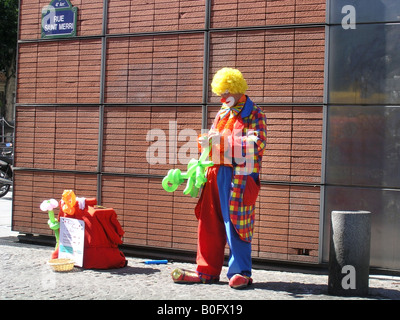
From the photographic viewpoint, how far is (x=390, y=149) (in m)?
5.26

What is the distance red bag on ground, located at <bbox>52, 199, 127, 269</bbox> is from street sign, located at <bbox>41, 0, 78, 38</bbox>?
2.45 metres

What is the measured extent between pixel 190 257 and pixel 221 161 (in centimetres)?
163

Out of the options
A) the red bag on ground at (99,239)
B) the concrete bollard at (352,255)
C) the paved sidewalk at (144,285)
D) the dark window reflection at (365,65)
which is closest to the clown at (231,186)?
the paved sidewalk at (144,285)

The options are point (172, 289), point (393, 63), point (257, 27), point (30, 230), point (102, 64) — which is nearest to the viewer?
point (172, 289)

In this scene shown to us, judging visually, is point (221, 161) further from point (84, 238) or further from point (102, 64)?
point (102, 64)

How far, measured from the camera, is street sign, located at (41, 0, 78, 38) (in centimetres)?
668

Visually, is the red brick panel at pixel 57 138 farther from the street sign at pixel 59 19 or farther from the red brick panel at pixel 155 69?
the street sign at pixel 59 19

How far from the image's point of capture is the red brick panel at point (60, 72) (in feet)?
21.5

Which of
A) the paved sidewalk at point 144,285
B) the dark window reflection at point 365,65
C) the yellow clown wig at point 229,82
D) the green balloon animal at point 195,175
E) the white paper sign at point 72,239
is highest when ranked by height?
the dark window reflection at point 365,65

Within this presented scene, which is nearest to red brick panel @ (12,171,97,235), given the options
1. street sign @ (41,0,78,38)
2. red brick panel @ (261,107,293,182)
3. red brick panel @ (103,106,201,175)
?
red brick panel @ (103,106,201,175)

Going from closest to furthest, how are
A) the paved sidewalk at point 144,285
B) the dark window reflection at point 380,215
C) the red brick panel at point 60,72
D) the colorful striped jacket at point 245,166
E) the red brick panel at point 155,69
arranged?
1. the paved sidewalk at point 144,285
2. the colorful striped jacket at point 245,166
3. the dark window reflection at point 380,215
4. the red brick panel at point 155,69
5. the red brick panel at point 60,72

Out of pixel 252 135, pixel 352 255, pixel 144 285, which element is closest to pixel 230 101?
pixel 252 135

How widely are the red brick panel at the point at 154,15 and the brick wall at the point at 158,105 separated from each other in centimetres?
1
